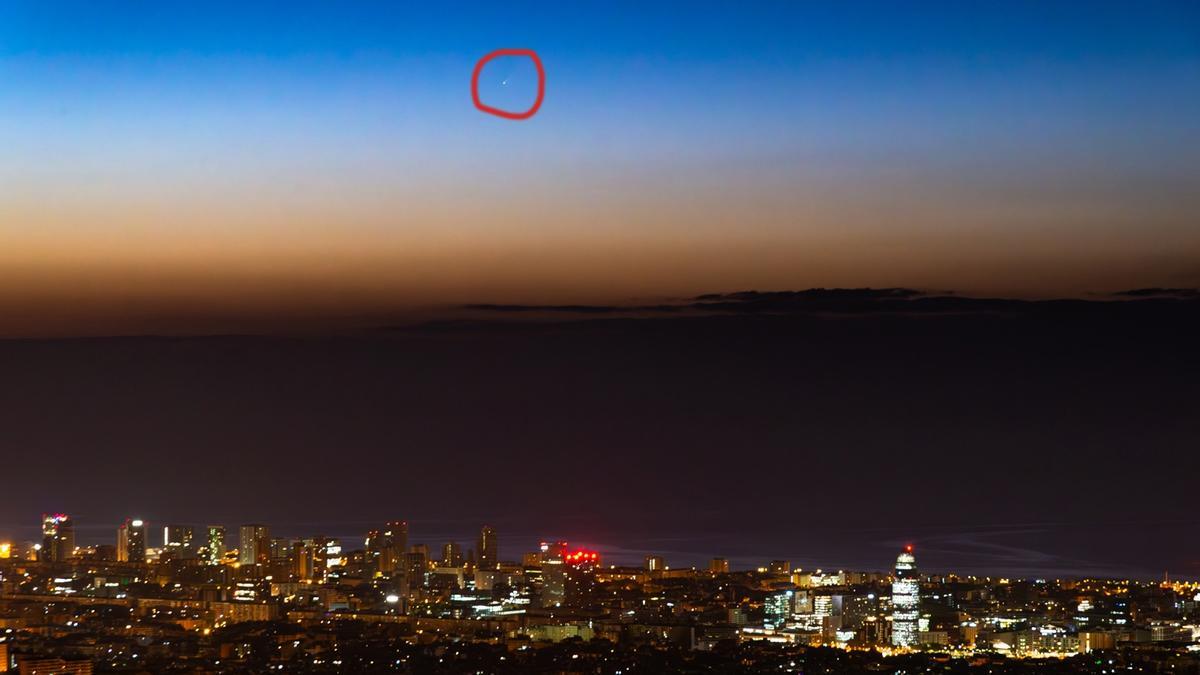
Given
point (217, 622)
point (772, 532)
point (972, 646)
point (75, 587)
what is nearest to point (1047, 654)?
point (972, 646)

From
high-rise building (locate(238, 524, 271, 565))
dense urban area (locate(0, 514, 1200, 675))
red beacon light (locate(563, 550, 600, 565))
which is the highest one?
high-rise building (locate(238, 524, 271, 565))

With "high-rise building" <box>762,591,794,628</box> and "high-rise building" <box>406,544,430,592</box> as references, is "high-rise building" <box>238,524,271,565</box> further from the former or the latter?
"high-rise building" <box>762,591,794,628</box>

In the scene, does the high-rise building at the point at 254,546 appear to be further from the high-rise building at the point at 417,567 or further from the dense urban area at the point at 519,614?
the high-rise building at the point at 417,567

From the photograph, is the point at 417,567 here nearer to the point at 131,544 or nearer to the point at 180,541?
the point at 180,541

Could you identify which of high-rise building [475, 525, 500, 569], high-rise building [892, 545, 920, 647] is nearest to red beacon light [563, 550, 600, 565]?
high-rise building [475, 525, 500, 569]

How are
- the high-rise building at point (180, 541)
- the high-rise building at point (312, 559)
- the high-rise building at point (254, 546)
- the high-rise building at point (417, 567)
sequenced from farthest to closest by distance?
the high-rise building at point (180, 541) < the high-rise building at point (254, 546) < the high-rise building at point (312, 559) < the high-rise building at point (417, 567)

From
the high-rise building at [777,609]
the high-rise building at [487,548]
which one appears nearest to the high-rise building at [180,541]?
the high-rise building at [487,548]

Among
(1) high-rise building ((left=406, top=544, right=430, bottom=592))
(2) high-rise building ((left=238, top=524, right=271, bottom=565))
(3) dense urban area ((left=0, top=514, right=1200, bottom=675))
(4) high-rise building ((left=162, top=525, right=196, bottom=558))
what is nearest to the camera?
(3) dense urban area ((left=0, top=514, right=1200, bottom=675))
